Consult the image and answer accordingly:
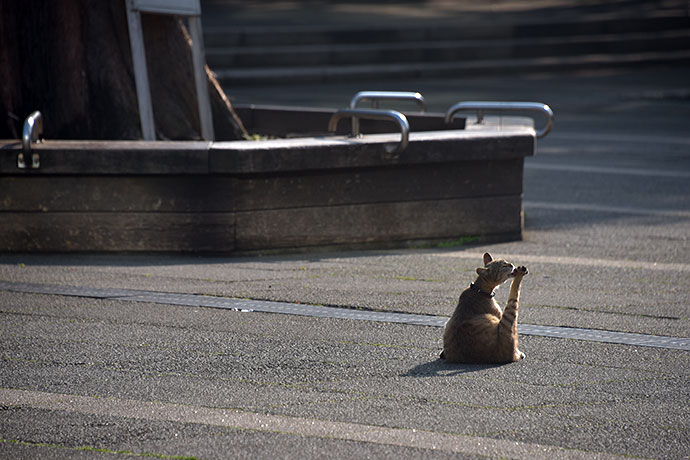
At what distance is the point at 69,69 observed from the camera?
285 inches

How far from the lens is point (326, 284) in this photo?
5.75 m

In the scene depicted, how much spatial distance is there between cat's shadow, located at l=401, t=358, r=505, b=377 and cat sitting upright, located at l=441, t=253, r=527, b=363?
0.09ft

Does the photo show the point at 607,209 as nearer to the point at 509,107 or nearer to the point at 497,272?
the point at 509,107

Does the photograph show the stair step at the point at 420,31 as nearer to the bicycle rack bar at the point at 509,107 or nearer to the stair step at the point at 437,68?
the stair step at the point at 437,68

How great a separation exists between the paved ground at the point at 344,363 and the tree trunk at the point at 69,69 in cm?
147

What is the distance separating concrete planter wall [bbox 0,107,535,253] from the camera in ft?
20.2

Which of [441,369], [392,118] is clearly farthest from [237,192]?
[441,369]

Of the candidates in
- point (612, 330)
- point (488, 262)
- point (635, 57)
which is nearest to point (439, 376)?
point (488, 262)

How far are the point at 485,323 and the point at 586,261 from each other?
97.2 inches

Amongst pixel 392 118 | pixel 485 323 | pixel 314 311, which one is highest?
pixel 392 118

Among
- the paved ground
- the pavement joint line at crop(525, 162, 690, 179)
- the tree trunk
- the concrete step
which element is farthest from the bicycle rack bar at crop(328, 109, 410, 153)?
the concrete step

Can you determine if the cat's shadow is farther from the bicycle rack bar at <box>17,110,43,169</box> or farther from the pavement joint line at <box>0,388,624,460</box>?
the bicycle rack bar at <box>17,110,43,169</box>

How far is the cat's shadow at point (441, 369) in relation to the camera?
4.24 m

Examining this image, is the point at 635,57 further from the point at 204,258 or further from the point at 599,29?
the point at 204,258
